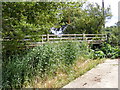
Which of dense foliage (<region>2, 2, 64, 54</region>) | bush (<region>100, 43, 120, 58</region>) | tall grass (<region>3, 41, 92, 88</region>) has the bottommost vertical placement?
bush (<region>100, 43, 120, 58</region>)

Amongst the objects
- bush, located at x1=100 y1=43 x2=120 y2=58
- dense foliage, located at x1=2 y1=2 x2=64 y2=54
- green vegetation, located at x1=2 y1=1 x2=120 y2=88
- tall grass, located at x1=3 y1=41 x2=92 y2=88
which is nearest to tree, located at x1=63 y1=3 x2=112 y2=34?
bush, located at x1=100 y1=43 x2=120 y2=58

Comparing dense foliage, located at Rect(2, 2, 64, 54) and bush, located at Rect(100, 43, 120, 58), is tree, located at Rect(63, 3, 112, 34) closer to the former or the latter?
bush, located at Rect(100, 43, 120, 58)

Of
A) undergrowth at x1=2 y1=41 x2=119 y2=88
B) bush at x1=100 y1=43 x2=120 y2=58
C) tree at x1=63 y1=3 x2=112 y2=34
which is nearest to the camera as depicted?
undergrowth at x1=2 y1=41 x2=119 y2=88

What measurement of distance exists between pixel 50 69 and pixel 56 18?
4.51ft

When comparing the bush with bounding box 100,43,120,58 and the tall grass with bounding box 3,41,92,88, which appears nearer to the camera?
the tall grass with bounding box 3,41,92,88

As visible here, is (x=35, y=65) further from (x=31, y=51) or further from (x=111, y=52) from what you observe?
(x=111, y=52)

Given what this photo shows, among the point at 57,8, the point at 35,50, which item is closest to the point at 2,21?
the point at 35,50

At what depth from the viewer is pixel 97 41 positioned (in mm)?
9000

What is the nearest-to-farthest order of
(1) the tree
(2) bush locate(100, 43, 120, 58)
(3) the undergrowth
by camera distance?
1. (3) the undergrowth
2. (2) bush locate(100, 43, 120, 58)
3. (1) the tree

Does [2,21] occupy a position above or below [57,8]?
below

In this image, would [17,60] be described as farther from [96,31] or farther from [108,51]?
[96,31]

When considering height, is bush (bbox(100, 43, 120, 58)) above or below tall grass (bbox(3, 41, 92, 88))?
below

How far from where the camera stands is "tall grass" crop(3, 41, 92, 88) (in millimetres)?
3164

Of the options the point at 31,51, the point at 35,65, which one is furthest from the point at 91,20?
the point at 35,65
